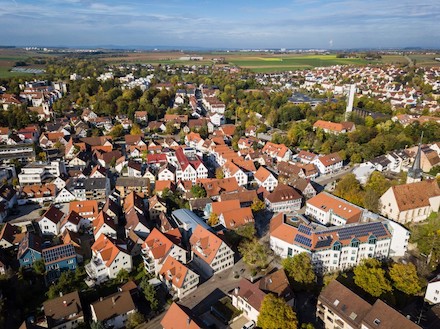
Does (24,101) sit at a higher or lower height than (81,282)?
higher

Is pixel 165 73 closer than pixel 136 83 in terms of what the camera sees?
No

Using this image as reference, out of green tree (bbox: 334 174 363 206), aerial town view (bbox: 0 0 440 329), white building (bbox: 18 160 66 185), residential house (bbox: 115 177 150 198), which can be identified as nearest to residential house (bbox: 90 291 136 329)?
aerial town view (bbox: 0 0 440 329)

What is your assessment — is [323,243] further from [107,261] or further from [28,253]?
[28,253]

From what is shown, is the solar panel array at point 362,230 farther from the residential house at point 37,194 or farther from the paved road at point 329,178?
the residential house at point 37,194

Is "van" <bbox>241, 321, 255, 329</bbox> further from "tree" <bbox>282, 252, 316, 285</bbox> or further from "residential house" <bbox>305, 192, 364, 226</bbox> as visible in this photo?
"residential house" <bbox>305, 192, 364, 226</bbox>

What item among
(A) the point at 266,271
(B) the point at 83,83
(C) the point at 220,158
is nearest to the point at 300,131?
(C) the point at 220,158

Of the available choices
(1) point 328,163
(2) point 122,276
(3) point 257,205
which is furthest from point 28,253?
(1) point 328,163

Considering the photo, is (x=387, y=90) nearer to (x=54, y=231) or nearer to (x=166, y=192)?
(x=166, y=192)
